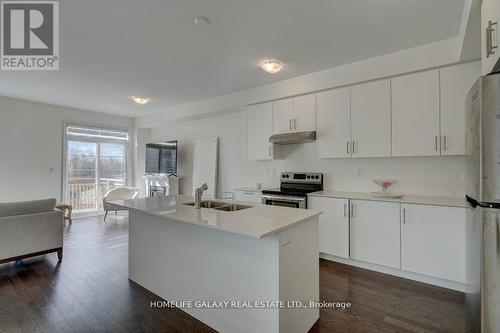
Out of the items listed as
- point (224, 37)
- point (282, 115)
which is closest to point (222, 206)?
point (224, 37)

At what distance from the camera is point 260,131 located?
4.30m

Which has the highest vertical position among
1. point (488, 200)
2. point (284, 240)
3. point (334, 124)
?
point (334, 124)

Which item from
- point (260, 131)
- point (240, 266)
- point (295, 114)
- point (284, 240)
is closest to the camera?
point (284, 240)

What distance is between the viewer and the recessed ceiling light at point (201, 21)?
226 cm

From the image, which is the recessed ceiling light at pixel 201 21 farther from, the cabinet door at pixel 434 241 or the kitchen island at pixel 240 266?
the cabinet door at pixel 434 241

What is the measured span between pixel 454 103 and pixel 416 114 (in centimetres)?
36

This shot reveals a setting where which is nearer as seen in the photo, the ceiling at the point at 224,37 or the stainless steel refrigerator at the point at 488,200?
the stainless steel refrigerator at the point at 488,200

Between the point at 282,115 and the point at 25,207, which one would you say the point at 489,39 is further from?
the point at 25,207

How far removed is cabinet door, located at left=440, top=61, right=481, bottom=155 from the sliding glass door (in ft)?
23.8

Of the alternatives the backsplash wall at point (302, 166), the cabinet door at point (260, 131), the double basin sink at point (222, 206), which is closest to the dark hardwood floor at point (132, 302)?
the double basin sink at point (222, 206)

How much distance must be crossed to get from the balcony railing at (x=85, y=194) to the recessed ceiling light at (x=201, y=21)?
5599 millimetres

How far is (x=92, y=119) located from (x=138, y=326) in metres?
5.90

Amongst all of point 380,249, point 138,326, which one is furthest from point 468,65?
point 138,326

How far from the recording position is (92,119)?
621 centimetres
